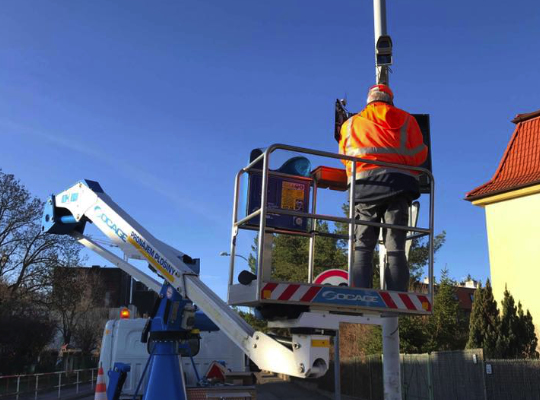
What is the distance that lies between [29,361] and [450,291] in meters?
19.5

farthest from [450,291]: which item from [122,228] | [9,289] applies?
[9,289]

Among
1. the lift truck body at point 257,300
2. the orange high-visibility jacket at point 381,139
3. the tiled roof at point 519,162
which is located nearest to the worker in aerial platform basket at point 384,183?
the orange high-visibility jacket at point 381,139

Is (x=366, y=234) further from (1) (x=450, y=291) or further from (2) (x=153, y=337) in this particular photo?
(1) (x=450, y=291)

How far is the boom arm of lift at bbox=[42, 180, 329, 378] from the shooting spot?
4.83 m

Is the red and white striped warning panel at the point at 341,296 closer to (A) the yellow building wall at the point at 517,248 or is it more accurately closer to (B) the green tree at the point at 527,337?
(B) the green tree at the point at 527,337

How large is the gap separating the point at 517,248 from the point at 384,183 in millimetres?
14703

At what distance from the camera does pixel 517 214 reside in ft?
60.2

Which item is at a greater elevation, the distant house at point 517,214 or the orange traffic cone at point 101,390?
the distant house at point 517,214

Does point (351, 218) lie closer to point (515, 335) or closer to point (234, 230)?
point (234, 230)

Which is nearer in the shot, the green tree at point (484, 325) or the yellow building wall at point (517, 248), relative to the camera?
the green tree at point (484, 325)

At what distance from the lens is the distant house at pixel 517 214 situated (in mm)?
17531

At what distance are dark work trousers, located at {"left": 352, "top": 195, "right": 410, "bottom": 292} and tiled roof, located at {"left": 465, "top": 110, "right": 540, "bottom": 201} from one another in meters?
14.0

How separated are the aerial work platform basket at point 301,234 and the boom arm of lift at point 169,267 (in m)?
0.36

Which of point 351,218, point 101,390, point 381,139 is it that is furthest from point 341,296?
point 101,390
